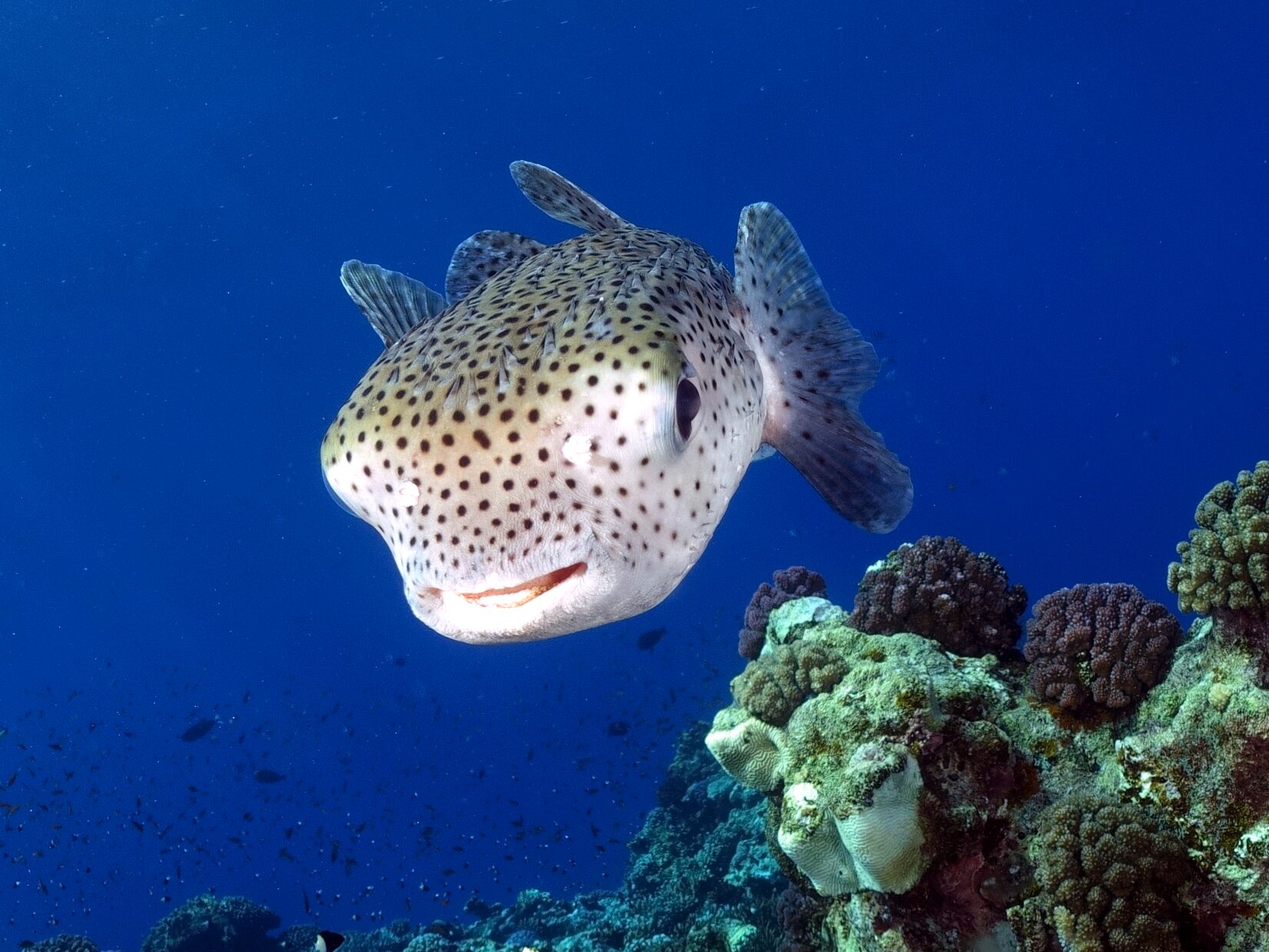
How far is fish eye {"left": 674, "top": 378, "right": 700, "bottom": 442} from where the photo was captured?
279 cm

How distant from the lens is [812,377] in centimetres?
389

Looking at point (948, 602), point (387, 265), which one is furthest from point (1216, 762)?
point (387, 265)

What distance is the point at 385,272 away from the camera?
423cm

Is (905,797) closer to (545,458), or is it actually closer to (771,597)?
(545,458)

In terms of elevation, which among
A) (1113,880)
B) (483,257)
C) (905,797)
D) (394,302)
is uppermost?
(483,257)

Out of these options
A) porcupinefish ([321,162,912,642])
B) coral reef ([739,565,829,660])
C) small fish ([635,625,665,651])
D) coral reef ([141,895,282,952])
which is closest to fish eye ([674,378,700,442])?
porcupinefish ([321,162,912,642])

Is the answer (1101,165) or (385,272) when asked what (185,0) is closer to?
(385,272)

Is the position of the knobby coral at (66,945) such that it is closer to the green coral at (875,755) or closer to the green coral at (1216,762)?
the green coral at (875,755)

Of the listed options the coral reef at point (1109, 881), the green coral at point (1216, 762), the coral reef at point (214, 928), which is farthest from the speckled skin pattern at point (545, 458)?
the coral reef at point (214, 928)

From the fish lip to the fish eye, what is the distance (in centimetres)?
59

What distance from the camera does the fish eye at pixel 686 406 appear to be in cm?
279

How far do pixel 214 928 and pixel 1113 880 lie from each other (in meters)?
17.8

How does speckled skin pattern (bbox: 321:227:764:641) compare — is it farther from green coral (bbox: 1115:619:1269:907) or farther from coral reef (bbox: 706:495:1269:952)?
green coral (bbox: 1115:619:1269:907)

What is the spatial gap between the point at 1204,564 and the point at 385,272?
4.37 metres
